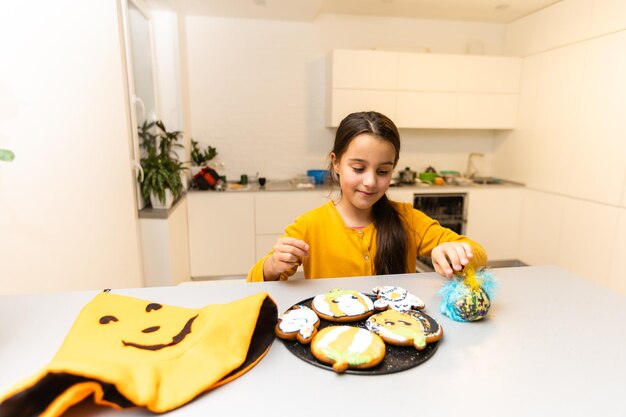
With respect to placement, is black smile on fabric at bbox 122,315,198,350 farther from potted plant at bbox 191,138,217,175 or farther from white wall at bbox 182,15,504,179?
white wall at bbox 182,15,504,179

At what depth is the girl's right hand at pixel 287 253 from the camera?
0.91m

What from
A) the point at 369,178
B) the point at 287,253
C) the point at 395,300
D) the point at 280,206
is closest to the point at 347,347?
the point at 395,300

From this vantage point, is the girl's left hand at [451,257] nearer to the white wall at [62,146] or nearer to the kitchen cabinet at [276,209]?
the white wall at [62,146]

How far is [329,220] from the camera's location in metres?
1.31

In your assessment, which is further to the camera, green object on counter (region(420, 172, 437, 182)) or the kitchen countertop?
green object on counter (region(420, 172, 437, 182))

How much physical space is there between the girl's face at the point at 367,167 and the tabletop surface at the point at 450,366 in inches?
13.9

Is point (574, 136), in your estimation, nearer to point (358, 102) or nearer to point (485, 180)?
point (485, 180)

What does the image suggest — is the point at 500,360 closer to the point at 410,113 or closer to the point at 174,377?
the point at 174,377

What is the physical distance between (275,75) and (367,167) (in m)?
2.65

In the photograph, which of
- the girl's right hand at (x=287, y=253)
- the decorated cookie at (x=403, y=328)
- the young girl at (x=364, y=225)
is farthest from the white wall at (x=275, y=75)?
the decorated cookie at (x=403, y=328)

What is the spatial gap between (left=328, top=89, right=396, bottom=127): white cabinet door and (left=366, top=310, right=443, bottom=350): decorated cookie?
2668mm

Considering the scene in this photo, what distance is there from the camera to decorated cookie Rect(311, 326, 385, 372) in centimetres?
59

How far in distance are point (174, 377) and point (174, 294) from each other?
36cm

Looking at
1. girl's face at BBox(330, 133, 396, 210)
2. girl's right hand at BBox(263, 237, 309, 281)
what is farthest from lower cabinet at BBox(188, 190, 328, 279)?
girl's right hand at BBox(263, 237, 309, 281)
